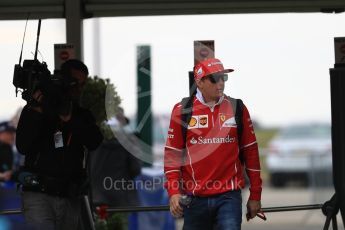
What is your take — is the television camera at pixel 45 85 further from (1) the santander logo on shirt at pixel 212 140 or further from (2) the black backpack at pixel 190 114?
(1) the santander logo on shirt at pixel 212 140

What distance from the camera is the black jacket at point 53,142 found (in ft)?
20.4

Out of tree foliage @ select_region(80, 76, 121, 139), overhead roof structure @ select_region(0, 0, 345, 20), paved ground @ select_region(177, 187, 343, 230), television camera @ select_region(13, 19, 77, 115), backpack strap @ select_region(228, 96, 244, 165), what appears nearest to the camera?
backpack strap @ select_region(228, 96, 244, 165)

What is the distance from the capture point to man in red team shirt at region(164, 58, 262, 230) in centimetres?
596

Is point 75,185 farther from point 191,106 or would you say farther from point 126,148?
point 126,148

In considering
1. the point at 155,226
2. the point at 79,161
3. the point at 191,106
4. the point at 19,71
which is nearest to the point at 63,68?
the point at 19,71

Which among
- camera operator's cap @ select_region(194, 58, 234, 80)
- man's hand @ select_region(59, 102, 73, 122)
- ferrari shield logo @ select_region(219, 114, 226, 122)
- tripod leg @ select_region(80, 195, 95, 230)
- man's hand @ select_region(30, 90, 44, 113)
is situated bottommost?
tripod leg @ select_region(80, 195, 95, 230)

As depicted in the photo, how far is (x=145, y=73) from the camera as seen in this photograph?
26.8 feet

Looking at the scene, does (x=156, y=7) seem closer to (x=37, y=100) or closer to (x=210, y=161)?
(x=37, y=100)

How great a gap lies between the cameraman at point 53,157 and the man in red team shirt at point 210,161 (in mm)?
681

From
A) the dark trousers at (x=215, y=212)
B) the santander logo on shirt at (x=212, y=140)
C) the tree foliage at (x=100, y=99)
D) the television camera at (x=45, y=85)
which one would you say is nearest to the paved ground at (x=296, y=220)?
the tree foliage at (x=100, y=99)

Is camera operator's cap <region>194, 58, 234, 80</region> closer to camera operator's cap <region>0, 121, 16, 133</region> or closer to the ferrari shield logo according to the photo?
the ferrari shield logo

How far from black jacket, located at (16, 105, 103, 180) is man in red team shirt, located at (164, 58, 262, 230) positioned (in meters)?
0.65

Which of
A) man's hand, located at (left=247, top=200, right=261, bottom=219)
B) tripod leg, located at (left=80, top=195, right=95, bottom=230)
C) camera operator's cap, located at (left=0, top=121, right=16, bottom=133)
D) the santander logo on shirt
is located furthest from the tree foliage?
camera operator's cap, located at (left=0, top=121, right=16, bottom=133)

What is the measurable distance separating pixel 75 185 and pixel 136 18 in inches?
77.8
